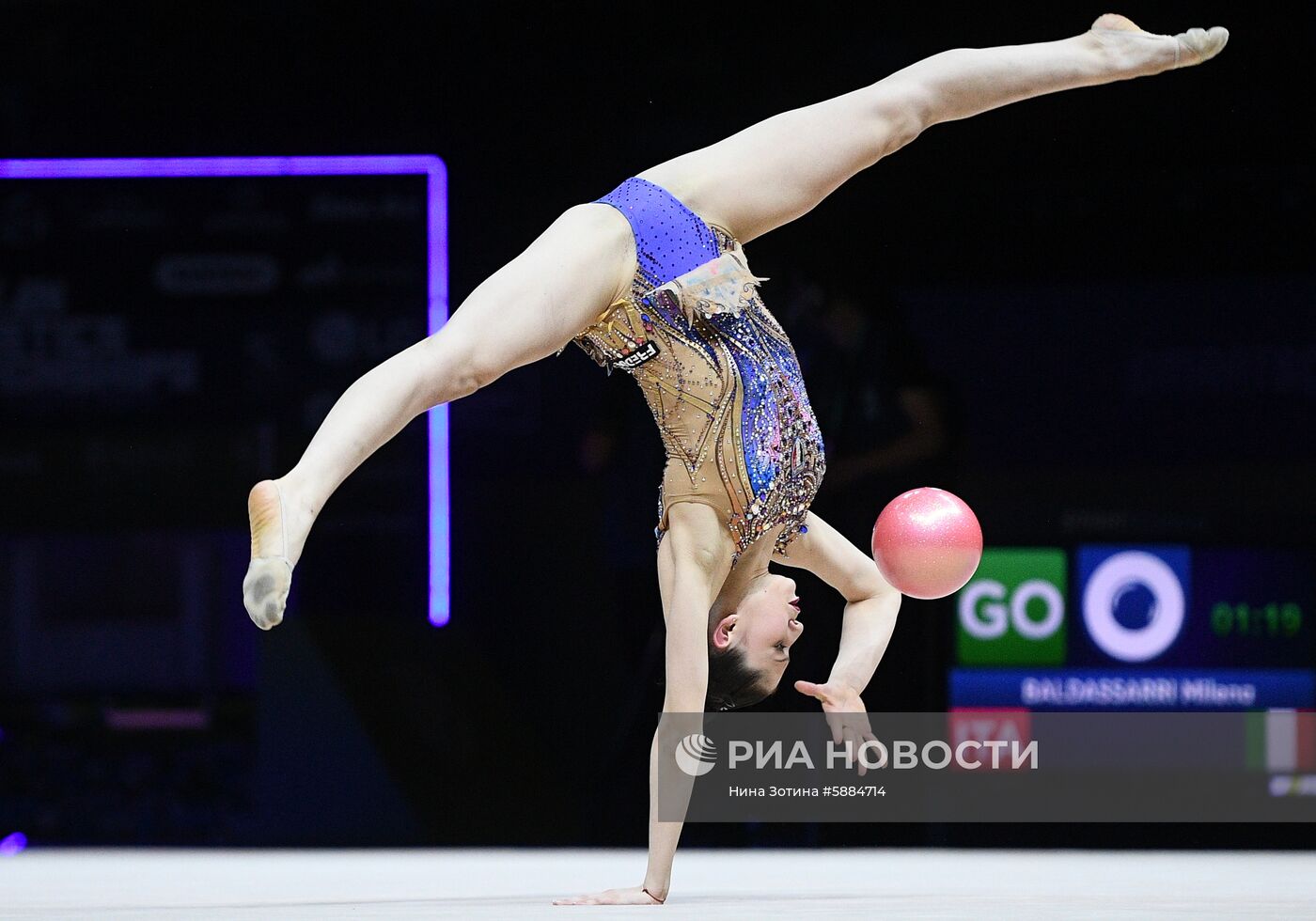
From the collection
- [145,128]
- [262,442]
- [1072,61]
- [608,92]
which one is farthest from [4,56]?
[1072,61]

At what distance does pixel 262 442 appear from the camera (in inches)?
209

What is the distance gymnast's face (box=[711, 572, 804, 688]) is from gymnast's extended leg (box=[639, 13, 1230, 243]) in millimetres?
754

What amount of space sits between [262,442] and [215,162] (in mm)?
903

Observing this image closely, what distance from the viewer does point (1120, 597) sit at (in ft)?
16.5

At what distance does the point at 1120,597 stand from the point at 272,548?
3169mm

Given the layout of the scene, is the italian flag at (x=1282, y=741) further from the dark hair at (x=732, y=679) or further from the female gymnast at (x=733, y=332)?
the dark hair at (x=732, y=679)

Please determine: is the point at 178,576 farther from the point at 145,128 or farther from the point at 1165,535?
the point at 1165,535

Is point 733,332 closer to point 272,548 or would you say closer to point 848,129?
point 848,129

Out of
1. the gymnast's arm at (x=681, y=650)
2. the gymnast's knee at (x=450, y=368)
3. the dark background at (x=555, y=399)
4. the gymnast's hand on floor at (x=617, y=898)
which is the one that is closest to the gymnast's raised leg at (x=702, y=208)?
the gymnast's knee at (x=450, y=368)

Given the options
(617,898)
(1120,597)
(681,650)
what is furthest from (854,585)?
(1120,597)

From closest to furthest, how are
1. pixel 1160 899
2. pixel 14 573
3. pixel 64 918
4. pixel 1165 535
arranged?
pixel 64 918, pixel 1160 899, pixel 1165 535, pixel 14 573

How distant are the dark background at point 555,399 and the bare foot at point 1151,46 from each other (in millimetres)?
1594

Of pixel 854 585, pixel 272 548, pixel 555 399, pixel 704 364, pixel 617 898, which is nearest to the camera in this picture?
pixel 272 548

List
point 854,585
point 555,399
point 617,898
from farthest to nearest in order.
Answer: point 555,399
point 854,585
point 617,898
